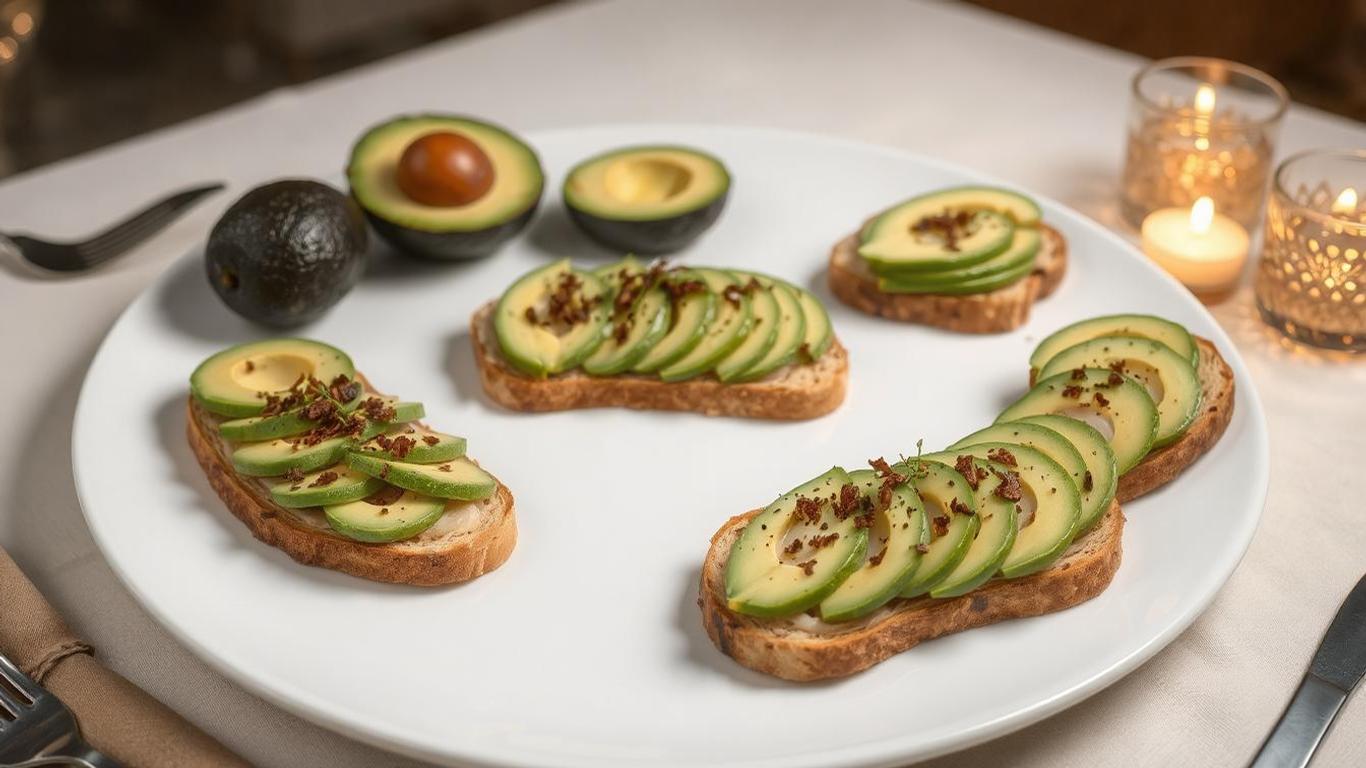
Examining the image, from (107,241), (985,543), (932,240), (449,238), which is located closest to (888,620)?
(985,543)

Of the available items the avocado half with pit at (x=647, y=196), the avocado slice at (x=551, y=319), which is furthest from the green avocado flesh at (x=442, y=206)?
the avocado slice at (x=551, y=319)

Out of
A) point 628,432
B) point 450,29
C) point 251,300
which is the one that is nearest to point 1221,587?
point 628,432

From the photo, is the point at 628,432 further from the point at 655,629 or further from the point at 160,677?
the point at 160,677

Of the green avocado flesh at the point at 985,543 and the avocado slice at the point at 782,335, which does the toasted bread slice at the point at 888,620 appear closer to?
the green avocado flesh at the point at 985,543

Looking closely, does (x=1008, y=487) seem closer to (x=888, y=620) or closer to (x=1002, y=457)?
(x=1002, y=457)

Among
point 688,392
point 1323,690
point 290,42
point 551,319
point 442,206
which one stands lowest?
point 290,42

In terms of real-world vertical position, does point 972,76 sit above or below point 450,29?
above
